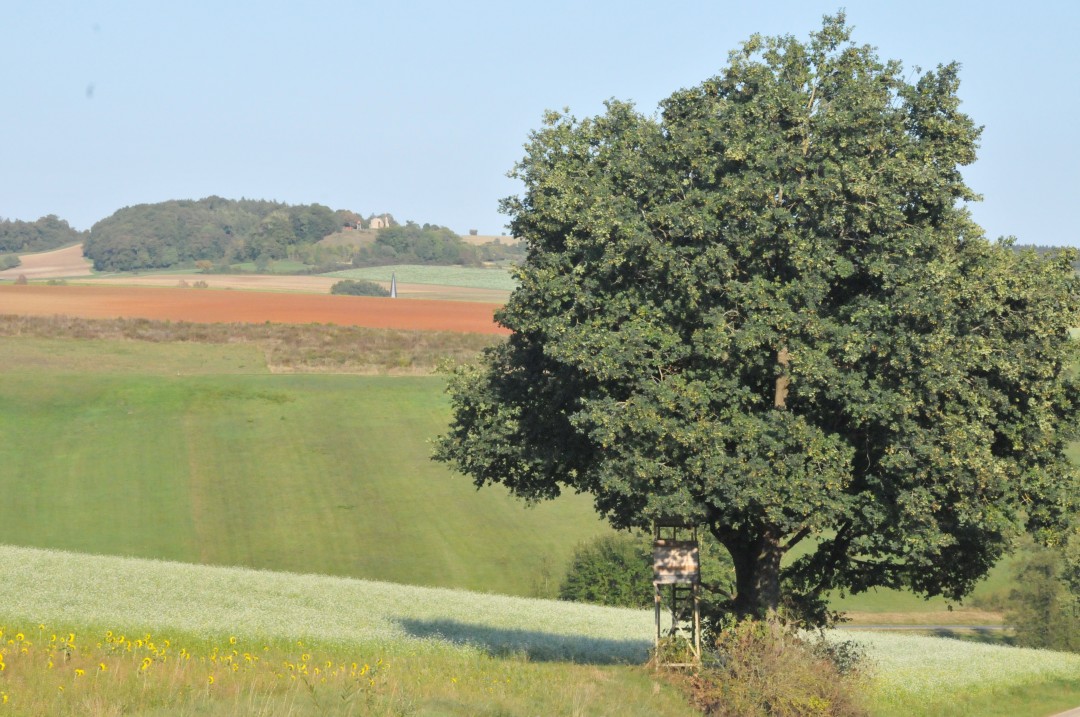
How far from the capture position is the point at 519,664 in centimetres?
2383

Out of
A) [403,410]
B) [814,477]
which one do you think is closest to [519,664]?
[814,477]

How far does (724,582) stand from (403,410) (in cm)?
3052

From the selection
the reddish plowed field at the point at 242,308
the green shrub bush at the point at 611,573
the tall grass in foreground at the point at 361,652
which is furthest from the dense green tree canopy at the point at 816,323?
the reddish plowed field at the point at 242,308

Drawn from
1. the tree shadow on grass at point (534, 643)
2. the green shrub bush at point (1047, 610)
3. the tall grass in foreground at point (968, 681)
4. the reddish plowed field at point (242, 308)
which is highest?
the reddish plowed field at point (242, 308)

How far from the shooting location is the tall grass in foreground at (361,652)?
1692 cm

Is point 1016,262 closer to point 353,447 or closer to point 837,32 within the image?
point 837,32

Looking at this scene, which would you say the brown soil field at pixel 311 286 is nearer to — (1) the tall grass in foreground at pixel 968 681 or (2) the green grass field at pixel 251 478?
(2) the green grass field at pixel 251 478

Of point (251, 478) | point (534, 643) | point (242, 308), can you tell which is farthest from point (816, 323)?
point (242, 308)

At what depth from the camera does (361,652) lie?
1016 inches

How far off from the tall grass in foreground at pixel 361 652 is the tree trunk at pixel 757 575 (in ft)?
9.79

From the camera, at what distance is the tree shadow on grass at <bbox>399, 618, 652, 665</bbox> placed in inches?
1078

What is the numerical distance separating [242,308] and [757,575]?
98369mm

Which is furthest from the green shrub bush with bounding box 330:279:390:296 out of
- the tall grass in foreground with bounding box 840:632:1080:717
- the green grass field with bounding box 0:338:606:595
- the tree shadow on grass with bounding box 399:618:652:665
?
the tree shadow on grass with bounding box 399:618:652:665

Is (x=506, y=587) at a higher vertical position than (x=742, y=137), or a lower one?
lower
